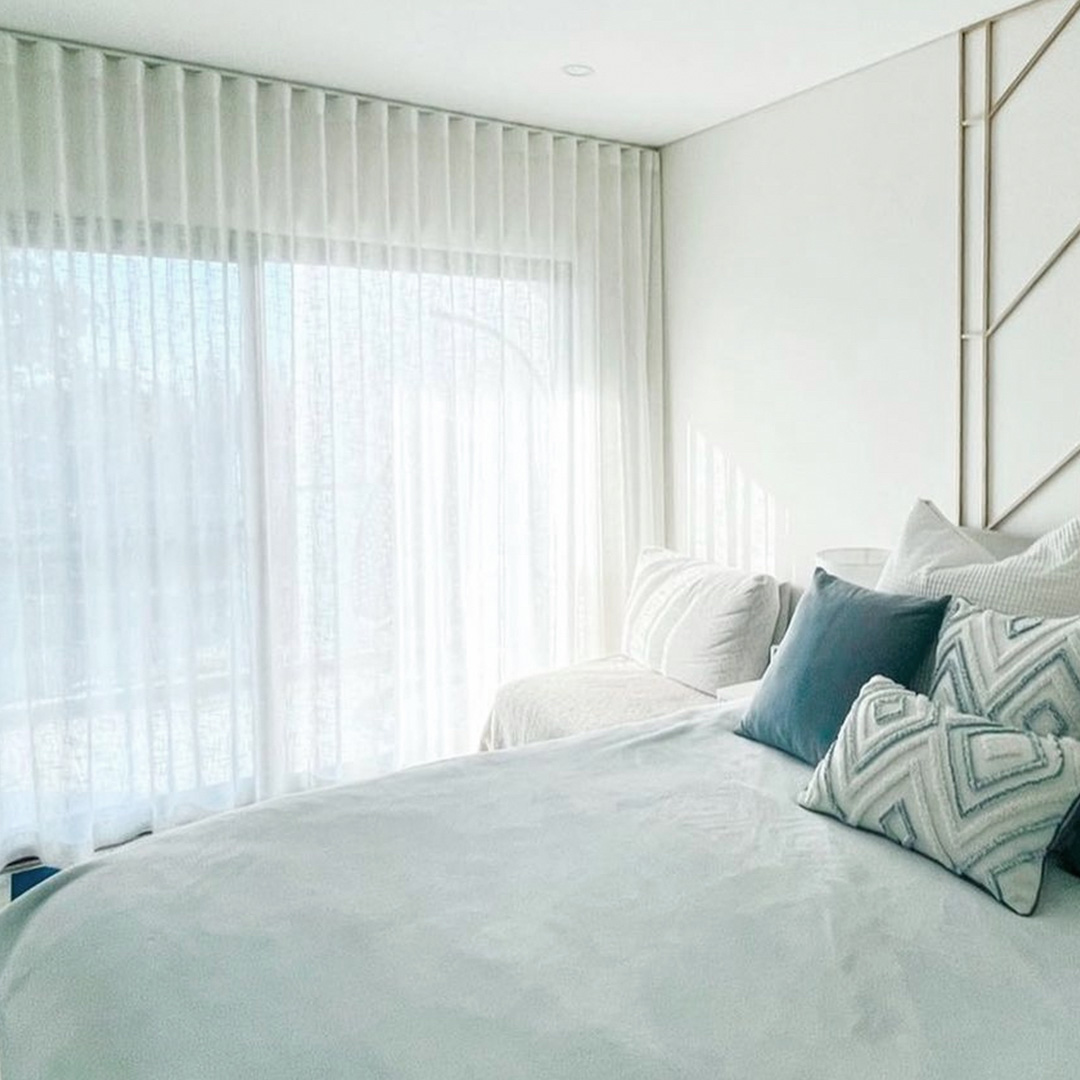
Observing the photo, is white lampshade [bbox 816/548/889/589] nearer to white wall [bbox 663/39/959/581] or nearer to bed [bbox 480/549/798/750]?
white wall [bbox 663/39/959/581]

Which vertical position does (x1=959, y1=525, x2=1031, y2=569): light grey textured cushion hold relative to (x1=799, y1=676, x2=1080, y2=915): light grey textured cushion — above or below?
above

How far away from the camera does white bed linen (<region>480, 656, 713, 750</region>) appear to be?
3.10 m

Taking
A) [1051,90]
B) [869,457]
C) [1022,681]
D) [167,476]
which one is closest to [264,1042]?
[1022,681]

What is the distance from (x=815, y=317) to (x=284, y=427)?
1788 mm

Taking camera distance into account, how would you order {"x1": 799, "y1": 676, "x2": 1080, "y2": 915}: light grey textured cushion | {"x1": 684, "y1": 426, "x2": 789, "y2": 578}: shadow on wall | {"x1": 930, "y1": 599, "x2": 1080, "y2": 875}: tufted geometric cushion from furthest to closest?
{"x1": 684, "y1": 426, "x2": 789, "y2": 578}: shadow on wall < {"x1": 930, "y1": 599, "x2": 1080, "y2": 875}: tufted geometric cushion < {"x1": 799, "y1": 676, "x2": 1080, "y2": 915}: light grey textured cushion

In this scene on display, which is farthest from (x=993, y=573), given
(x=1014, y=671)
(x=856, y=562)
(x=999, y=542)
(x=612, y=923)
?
(x=612, y=923)

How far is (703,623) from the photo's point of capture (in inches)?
132

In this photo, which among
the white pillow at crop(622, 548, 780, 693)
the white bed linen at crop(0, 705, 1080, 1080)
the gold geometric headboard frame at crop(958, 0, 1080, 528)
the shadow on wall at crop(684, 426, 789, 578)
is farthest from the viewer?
the shadow on wall at crop(684, 426, 789, 578)

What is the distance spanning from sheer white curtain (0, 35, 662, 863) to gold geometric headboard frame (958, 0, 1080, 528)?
54.1 inches

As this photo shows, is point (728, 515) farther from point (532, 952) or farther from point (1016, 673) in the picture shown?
point (532, 952)

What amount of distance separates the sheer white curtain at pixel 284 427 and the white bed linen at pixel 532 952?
4.49 ft

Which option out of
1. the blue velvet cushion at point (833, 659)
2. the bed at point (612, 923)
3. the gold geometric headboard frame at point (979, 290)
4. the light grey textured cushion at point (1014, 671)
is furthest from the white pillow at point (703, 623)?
the light grey textured cushion at point (1014, 671)

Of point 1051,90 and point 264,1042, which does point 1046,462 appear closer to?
point 1051,90

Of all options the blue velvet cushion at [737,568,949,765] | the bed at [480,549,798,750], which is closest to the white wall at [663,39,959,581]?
the bed at [480,549,798,750]
